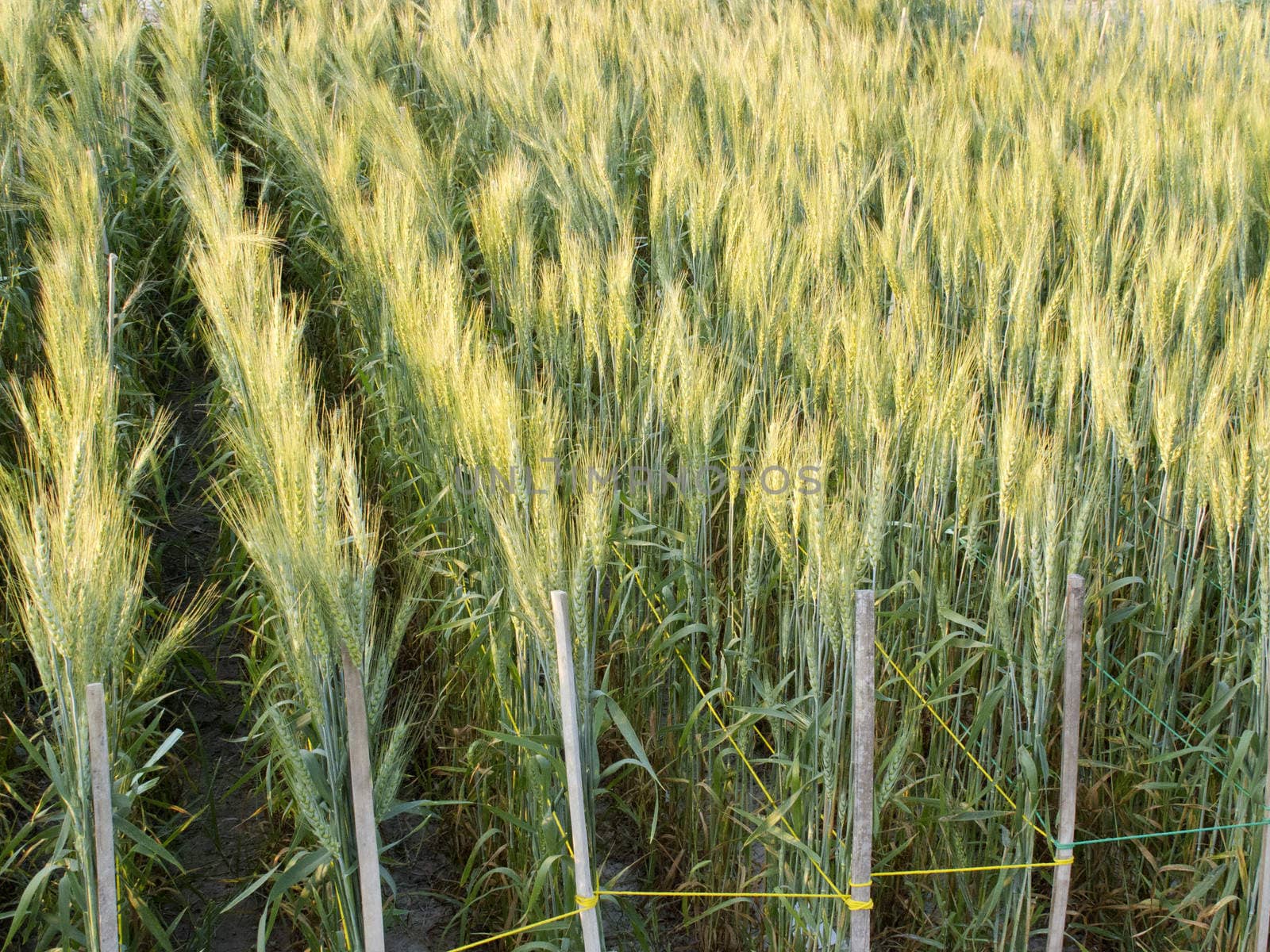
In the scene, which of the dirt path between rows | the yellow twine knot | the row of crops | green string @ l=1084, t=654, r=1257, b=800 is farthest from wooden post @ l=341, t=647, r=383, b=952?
green string @ l=1084, t=654, r=1257, b=800

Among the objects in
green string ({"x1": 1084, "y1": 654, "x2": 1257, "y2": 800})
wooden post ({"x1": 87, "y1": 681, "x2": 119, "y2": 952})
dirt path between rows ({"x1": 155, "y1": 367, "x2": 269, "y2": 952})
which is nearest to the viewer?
wooden post ({"x1": 87, "y1": 681, "x2": 119, "y2": 952})

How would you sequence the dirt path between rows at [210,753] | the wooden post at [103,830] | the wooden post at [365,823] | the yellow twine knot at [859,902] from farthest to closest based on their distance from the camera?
1. the dirt path between rows at [210,753]
2. the yellow twine knot at [859,902]
3. the wooden post at [365,823]
4. the wooden post at [103,830]

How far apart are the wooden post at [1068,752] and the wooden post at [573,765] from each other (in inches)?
27.7

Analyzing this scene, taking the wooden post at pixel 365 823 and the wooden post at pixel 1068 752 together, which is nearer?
the wooden post at pixel 365 823

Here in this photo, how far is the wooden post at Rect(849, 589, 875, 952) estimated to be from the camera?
151 centimetres

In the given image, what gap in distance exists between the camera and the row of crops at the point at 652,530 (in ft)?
5.71

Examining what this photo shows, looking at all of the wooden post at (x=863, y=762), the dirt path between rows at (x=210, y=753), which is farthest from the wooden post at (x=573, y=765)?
the dirt path between rows at (x=210, y=753)

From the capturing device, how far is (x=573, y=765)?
153 cm

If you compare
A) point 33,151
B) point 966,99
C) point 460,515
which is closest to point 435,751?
point 460,515

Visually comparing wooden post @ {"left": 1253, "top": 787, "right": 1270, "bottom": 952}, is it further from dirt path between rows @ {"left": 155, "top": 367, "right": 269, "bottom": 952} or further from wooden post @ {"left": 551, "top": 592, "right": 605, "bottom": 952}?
dirt path between rows @ {"left": 155, "top": 367, "right": 269, "bottom": 952}

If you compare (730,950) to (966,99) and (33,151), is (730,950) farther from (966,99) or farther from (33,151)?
(966,99)

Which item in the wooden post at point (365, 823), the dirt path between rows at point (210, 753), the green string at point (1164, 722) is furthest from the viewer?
the dirt path between rows at point (210, 753)

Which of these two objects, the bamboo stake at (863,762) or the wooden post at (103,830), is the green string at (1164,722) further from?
the wooden post at (103,830)

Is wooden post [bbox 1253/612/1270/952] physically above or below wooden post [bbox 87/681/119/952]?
below
